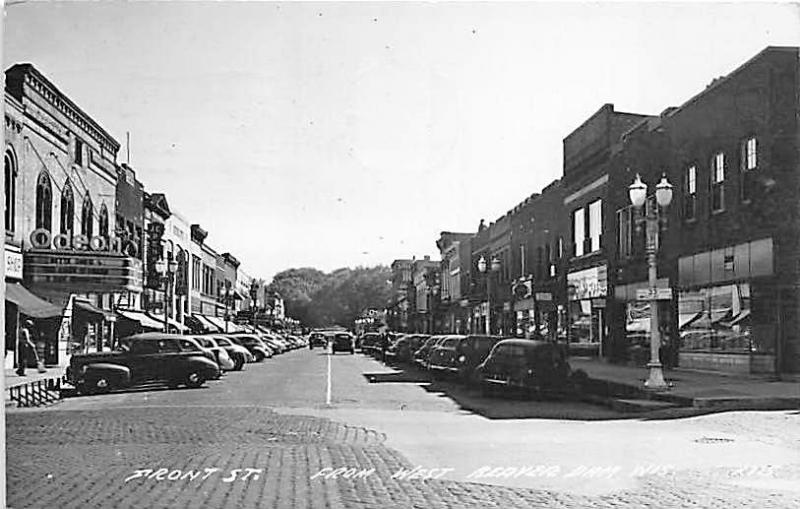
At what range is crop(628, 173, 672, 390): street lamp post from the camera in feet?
23.9

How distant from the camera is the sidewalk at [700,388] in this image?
22.9 ft

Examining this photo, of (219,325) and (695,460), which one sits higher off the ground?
(219,325)

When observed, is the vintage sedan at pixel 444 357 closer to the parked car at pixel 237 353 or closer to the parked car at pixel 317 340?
the parked car at pixel 317 340

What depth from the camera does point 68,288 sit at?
593cm

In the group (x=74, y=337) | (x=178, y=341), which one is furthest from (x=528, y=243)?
(x=74, y=337)

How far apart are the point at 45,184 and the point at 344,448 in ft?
7.30

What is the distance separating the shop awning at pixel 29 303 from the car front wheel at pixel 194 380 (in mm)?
893

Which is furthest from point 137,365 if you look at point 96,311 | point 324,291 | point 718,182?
point 718,182

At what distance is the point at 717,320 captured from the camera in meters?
9.70

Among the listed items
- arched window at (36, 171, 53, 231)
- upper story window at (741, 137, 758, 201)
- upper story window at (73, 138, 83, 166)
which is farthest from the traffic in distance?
upper story window at (741, 137, 758, 201)

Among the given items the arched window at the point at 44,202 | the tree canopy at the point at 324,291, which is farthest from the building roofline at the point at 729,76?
the arched window at the point at 44,202

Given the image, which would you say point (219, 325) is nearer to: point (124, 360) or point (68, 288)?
point (124, 360)

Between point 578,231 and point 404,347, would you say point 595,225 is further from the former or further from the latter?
point 404,347

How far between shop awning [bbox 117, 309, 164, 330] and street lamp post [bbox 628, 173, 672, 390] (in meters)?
3.17
